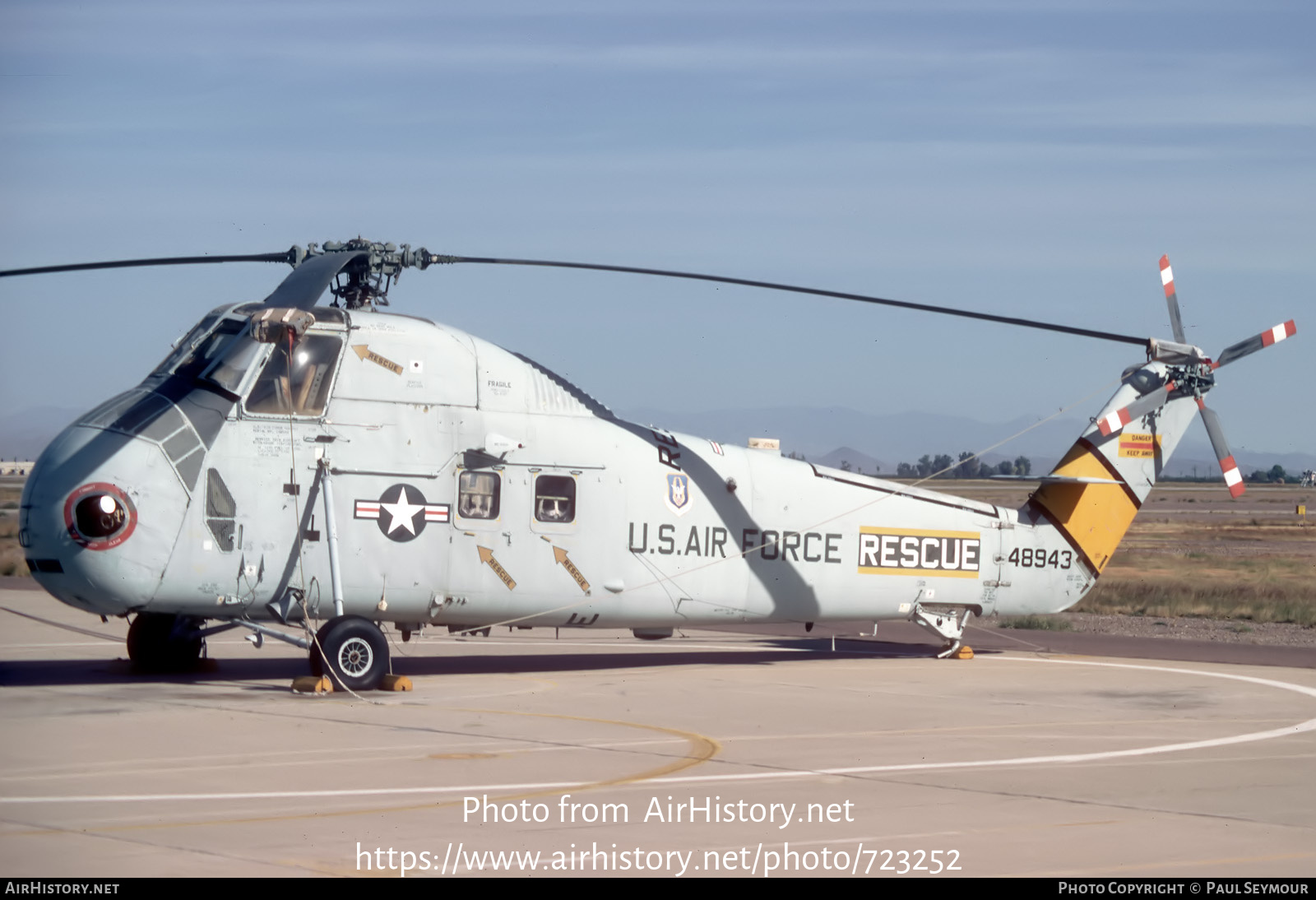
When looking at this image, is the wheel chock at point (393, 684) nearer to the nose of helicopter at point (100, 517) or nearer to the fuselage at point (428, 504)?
the fuselage at point (428, 504)

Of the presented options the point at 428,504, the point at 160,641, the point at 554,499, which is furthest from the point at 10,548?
the point at 554,499

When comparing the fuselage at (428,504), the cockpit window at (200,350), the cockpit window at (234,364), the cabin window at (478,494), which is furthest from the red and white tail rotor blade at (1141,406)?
the cockpit window at (200,350)

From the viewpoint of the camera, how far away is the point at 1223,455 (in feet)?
60.6

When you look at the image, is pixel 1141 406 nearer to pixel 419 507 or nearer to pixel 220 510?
pixel 419 507

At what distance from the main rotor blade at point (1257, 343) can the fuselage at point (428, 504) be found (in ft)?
16.8

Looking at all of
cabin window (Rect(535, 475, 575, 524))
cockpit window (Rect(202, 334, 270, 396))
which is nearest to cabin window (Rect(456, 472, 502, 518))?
cabin window (Rect(535, 475, 575, 524))

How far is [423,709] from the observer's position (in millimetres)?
14172

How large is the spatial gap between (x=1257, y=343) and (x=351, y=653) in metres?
13.7

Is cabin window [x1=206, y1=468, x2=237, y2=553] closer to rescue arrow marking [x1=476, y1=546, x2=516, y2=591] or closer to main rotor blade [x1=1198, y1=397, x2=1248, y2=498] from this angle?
rescue arrow marking [x1=476, y1=546, x2=516, y2=591]

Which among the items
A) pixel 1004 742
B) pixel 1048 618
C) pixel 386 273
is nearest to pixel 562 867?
pixel 1004 742

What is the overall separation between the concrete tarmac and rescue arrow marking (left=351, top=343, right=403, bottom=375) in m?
3.99

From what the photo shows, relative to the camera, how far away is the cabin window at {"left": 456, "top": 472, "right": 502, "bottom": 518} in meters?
16.4

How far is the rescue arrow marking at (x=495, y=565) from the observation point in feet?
53.9

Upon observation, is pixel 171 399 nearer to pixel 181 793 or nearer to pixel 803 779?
pixel 181 793
